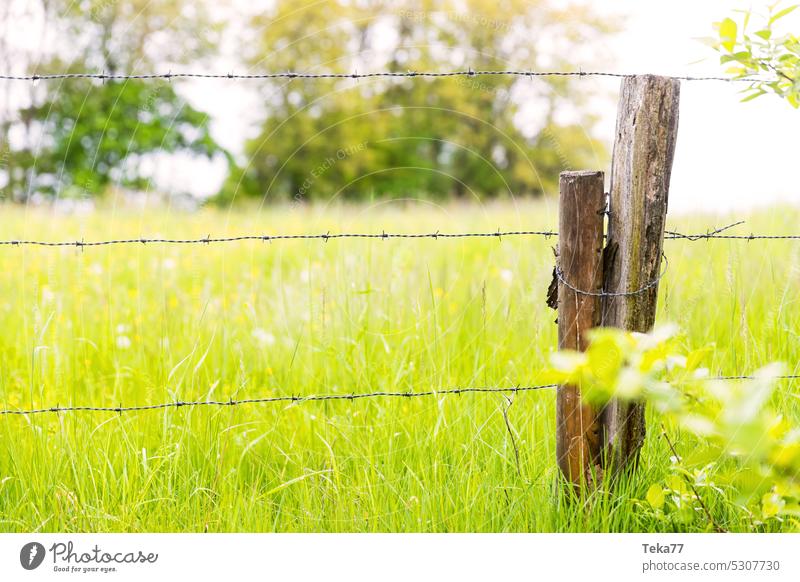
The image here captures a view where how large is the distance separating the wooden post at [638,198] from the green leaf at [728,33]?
0.22 m

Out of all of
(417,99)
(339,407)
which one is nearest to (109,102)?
(417,99)

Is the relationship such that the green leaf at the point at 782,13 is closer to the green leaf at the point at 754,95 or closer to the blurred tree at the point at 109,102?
the green leaf at the point at 754,95

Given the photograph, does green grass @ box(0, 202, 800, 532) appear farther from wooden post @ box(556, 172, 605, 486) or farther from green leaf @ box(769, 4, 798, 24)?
green leaf @ box(769, 4, 798, 24)

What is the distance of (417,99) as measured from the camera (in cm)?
1366

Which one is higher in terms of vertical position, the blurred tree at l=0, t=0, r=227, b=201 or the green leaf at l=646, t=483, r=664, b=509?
the blurred tree at l=0, t=0, r=227, b=201

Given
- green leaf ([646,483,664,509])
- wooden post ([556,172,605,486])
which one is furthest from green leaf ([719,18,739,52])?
green leaf ([646,483,664,509])

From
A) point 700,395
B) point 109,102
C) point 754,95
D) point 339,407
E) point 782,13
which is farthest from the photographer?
point 109,102

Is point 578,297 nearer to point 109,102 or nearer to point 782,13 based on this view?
point 782,13

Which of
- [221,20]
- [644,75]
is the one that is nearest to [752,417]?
[644,75]

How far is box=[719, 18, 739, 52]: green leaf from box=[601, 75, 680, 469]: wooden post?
0.22 meters

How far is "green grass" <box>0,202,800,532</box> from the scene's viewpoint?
8.32 ft

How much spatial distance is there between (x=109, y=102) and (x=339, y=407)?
1482 cm
